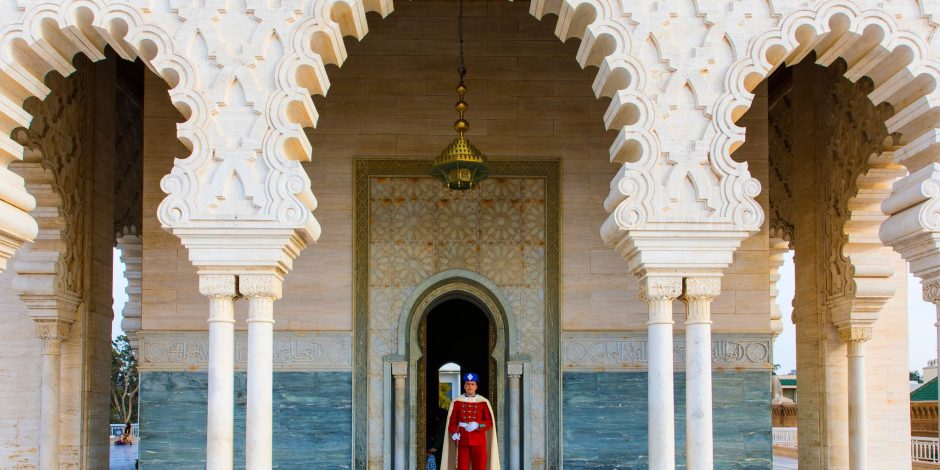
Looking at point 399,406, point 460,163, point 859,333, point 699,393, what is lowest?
point 399,406

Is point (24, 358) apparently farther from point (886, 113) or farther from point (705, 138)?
point (886, 113)

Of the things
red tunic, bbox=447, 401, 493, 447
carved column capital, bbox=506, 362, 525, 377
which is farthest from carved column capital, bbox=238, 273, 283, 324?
carved column capital, bbox=506, 362, 525, 377

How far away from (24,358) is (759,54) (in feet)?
21.3

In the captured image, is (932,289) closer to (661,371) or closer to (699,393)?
(699,393)

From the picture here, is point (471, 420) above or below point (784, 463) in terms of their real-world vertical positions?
above

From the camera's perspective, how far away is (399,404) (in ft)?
27.9

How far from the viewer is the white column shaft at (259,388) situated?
5996mm

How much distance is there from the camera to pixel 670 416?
6.09 m

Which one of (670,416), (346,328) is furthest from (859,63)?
(346,328)

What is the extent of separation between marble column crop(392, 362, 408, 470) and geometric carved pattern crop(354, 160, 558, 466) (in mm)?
122

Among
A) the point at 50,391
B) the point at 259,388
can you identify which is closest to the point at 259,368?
Answer: the point at 259,388

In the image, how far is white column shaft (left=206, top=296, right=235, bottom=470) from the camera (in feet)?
19.6

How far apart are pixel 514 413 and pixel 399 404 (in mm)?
896

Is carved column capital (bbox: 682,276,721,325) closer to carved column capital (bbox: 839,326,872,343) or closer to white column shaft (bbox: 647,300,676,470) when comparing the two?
white column shaft (bbox: 647,300,676,470)
